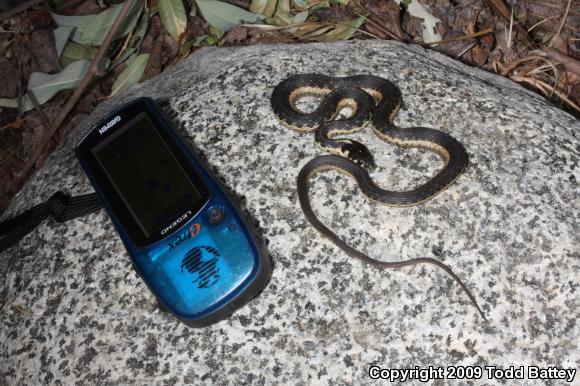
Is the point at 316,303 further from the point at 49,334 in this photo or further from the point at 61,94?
the point at 61,94

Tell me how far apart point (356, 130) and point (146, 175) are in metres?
1.31

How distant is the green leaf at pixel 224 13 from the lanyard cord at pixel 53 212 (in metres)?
1.94

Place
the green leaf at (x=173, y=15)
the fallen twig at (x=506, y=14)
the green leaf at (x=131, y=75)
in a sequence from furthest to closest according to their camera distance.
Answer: the fallen twig at (x=506, y=14)
the green leaf at (x=131, y=75)
the green leaf at (x=173, y=15)

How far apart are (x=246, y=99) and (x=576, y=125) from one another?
2.04 metres

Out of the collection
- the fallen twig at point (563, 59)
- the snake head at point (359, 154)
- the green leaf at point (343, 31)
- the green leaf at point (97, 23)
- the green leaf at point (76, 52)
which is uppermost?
the green leaf at point (97, 23)

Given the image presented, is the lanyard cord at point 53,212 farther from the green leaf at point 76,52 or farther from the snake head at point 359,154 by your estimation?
the green leaf at point 76,52

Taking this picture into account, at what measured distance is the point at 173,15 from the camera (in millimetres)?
4016

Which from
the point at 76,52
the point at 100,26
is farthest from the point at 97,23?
the point at 76,52

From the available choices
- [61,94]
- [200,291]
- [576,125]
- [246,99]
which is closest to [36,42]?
[61,94]

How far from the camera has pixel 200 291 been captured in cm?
238

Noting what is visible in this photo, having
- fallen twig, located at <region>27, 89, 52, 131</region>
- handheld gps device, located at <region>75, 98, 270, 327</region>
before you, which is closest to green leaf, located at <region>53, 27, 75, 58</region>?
fallen twig, located at <region>27, 89, 52, 131</region>

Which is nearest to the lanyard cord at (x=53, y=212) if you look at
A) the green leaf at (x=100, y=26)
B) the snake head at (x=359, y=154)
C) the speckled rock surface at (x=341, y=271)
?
the speckled rock surface at (x=341, y=271)

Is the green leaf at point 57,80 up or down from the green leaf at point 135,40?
down

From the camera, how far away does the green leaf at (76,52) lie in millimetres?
4176
